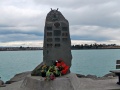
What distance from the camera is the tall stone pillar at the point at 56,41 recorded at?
48.9 feet

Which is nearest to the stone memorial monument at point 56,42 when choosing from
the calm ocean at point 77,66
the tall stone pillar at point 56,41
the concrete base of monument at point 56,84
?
the tall stone pillar at point 56,41

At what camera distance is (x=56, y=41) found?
48.9ft

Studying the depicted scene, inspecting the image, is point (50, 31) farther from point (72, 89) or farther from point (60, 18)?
point (72, 89)

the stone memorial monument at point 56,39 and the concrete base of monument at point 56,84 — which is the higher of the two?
the stone memorial monument at point 56,39

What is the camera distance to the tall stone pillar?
48.9ft

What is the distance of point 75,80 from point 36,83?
1.92 meters

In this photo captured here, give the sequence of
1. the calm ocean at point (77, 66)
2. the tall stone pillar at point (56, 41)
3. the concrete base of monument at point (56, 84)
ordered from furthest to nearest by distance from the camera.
Answer: the calm ocean at point (77, 66)
the tall stone pillar at point (56, 41)
the concrete base of monument at point (56, 84)

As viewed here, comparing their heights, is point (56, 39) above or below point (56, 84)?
above

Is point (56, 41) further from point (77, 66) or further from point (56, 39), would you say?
point (77, 66)

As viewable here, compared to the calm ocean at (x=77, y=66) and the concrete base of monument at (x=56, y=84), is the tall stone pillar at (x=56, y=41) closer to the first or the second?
the concrete base of monument at (x=56, y=84)

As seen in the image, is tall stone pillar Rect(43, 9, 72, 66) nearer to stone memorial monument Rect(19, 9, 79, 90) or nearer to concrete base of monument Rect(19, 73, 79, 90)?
stone memorial monument Rect(19, 9, 79, 90)

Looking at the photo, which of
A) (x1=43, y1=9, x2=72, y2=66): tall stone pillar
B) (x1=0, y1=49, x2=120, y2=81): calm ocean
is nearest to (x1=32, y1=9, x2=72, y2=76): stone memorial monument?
(x1=43, y1=9, x2=72, y2=66): tall stone pillar

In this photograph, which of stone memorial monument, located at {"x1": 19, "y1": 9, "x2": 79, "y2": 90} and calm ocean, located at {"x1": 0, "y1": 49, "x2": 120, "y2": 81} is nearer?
stone memorial monument, located at {"x1": 19, "y1": 9, "x2": 79, "y2": 90}

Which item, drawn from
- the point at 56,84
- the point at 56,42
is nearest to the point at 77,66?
the point at 56,42
